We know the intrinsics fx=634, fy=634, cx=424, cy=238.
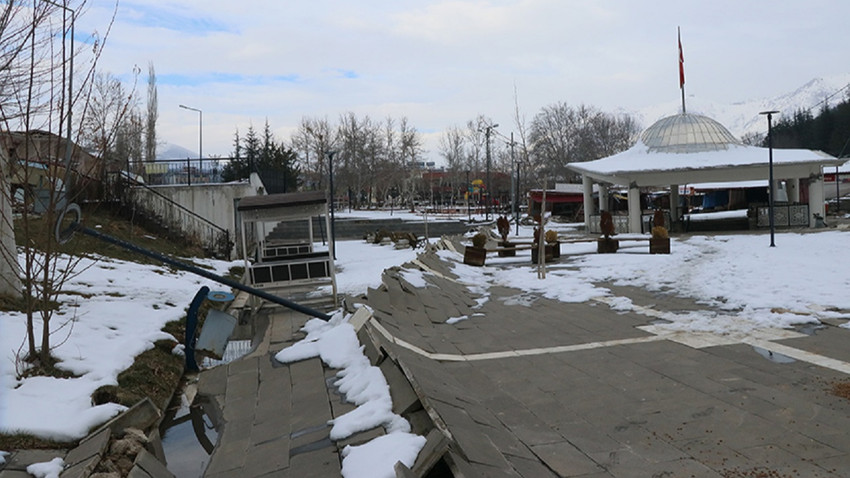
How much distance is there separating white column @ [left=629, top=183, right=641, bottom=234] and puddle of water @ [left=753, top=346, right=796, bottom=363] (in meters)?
26.4

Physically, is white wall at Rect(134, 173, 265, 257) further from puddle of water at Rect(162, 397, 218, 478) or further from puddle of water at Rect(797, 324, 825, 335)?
puddle of water at Rect(797, 324, 825, 335)

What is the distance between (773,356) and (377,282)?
9.98m

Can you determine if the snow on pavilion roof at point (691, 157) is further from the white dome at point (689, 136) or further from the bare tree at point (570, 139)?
the bare tree at point (570, 139)

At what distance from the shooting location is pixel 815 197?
32531 millimetres

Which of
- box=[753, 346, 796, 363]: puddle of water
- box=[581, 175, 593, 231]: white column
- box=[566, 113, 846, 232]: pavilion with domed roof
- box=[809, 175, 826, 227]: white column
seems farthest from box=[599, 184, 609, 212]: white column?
box=[753, 346, 796, 363]: puddle of water

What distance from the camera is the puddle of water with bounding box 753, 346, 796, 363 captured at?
7340mm

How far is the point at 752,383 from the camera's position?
643cm

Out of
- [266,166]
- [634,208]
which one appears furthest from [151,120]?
[634,208]

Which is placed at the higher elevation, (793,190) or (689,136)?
(689,136)

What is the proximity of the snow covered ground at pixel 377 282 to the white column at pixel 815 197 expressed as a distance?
944 cm

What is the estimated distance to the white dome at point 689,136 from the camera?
1455 inches

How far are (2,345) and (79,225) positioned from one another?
159cm

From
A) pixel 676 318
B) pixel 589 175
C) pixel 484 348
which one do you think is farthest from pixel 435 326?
pixel 589 175

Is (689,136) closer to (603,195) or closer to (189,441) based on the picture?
(603,195)
